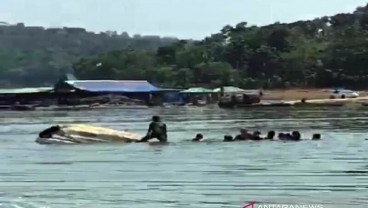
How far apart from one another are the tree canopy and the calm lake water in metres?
87.3

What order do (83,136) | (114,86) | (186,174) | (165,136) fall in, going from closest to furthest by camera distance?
1. (186,174)
2. (165,136)
3. (83,136)
4. (114,86)

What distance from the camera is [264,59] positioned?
141 m

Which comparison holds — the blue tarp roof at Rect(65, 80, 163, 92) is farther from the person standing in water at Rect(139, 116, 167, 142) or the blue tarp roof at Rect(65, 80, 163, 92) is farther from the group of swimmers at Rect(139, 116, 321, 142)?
the person standing in water at Rect(139, 116, 167, 142)

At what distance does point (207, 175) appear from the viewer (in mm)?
25203

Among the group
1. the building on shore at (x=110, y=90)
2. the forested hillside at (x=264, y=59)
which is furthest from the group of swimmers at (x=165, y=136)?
the forested hillside at (x=264, y=59)

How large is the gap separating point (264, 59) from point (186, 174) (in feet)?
379

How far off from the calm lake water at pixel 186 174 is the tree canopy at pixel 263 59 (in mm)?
87306

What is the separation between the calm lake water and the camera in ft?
66.1

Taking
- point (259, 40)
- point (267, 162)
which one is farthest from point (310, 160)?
point (259, 40)

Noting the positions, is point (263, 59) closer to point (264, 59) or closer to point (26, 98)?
point (264, 59)

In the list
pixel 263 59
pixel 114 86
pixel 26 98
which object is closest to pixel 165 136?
pixel 26 98

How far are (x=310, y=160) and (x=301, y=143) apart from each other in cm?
809

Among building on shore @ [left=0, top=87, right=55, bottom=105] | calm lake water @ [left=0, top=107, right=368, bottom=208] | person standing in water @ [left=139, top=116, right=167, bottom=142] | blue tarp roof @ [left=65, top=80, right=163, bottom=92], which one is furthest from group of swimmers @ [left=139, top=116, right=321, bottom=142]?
blue tarp roof @ [left=65, top=80, right=163, bottom=92]

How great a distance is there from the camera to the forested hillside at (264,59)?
12900cm
